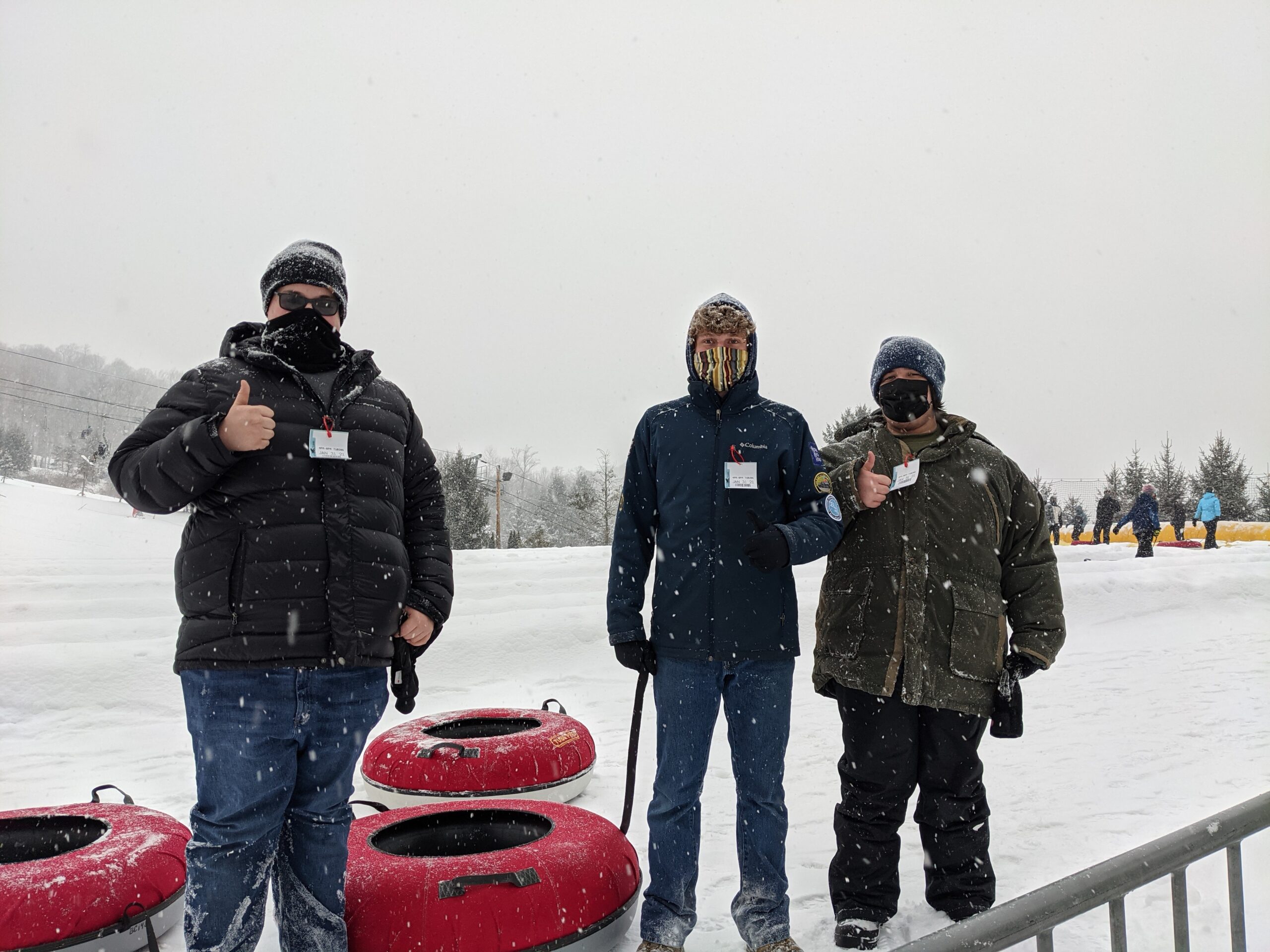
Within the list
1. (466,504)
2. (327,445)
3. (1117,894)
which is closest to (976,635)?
(1117,894)

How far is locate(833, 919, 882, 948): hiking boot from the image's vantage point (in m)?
2.75

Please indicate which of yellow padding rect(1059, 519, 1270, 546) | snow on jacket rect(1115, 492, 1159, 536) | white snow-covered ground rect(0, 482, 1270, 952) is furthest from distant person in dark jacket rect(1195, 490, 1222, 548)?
white snow-covered ground rect(0, 482, 1270, 952)

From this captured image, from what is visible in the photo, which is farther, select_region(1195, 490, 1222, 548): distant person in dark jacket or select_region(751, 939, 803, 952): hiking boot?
select_region(1195, 490, 1222, 548): distant person in dark jacket

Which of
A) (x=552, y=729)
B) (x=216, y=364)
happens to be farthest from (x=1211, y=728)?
(x=216, y=364)

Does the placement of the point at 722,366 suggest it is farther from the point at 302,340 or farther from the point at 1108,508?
the point at 1108,508

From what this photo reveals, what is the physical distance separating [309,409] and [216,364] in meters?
0.28

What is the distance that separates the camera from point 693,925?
2.69 m

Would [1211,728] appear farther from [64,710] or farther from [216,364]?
[64,710]

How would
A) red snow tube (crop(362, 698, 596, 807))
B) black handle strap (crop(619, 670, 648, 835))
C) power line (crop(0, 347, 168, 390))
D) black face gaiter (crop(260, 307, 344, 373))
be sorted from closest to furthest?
black face gaiter (crop(260, 307, 344, 373)) < black handle strap (crop(619, 670, 648, 835)) < red snow tube (crop(362, 698, 596, 807)) < power line (crop(0, 347, 168, 390))

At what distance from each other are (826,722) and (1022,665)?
3784 mm

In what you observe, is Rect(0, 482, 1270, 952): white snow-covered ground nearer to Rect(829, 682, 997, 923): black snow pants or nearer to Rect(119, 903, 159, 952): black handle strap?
Rect(829, 682, 997, 923): black snow pants

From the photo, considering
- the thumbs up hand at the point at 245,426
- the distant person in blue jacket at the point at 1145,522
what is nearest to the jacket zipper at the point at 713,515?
the thumbs up hand at the point at 245,426

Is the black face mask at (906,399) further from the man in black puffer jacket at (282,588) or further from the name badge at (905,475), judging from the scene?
the man in black puffer jacket at (282,588)

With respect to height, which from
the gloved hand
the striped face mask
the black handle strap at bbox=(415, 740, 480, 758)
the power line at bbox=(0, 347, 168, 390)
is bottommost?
the black handle strap at bbox=(415, 740, 480, 758)
